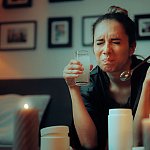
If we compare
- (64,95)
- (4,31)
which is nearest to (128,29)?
(64,95)

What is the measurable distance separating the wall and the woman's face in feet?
4.27

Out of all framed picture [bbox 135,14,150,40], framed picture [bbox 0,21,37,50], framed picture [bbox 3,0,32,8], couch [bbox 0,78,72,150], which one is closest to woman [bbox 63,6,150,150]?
couch [bbox 0,78,72,150]

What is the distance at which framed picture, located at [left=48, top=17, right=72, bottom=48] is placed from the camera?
111 inches

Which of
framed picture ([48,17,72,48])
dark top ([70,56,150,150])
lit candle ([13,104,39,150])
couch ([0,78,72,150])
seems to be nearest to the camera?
lit candle ([13,104,39,150])

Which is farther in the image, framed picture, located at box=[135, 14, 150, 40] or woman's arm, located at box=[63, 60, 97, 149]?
framed picture, located at box=[135, 14, 150, 40]

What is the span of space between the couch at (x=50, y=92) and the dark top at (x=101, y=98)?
96 centimetres

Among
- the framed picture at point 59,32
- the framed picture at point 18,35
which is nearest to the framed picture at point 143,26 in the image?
the framed picture at point 59,32

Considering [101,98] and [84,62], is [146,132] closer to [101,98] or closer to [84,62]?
[84,62]

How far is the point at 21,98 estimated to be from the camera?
8.07ft

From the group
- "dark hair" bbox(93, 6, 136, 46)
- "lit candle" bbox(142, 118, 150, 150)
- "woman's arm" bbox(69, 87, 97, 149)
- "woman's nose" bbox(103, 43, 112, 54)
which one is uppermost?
"dark hair" bbox(93, 6, 136, 46)

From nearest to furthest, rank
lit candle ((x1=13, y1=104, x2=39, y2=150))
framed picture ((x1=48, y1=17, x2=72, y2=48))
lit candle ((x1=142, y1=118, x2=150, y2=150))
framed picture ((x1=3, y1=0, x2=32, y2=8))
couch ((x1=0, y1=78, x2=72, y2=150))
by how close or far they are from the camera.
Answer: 1. lit candle ((x1=13, y1=104, x2=39, y2=150))
2. lit candle ((x1=142, y1=118, x2=150, y2=150))
3. couch ((x1=0, y1=78, x2=72, y2=150))
4. framed picture ((x1=48, y1=17, x2=72, y2=48))
5. framed picture ((x1=3, y1=0, x2=32, y2=8))

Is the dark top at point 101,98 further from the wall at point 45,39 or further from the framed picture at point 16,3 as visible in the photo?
the framed picture at point 16,3

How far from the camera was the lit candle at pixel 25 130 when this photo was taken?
1.64ft

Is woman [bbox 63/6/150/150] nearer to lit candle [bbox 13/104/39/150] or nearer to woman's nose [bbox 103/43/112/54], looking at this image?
woman's nose [bbox 103/43/112/54]
